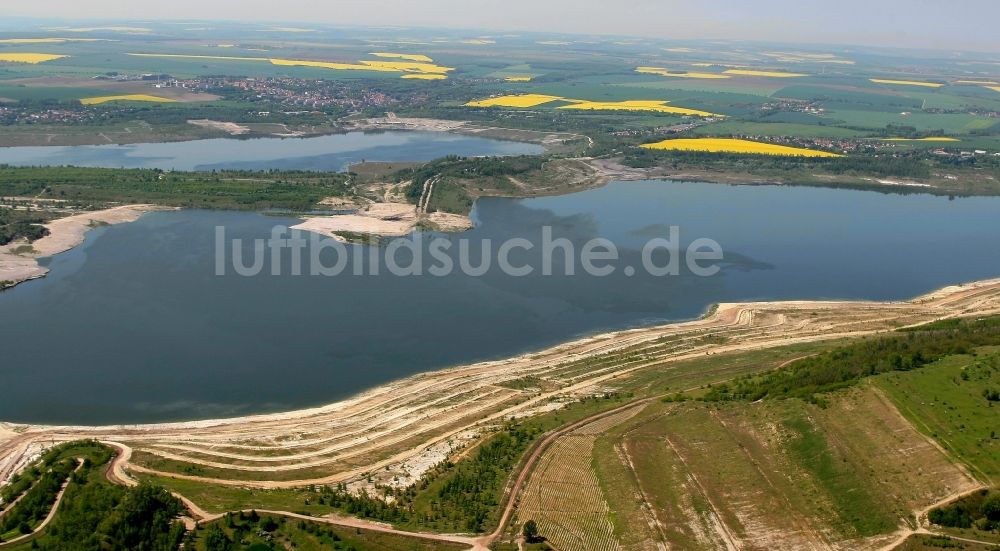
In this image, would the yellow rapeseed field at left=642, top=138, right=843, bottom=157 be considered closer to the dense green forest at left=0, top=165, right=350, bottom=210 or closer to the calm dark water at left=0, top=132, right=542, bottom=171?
the calm dark water at left=0, top=132, right=542, bottom=171

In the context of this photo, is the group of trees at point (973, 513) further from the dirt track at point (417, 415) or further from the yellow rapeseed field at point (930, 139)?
the yellow rapeseed field at point (930, 139)

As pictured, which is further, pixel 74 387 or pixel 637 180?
pixel 637 180

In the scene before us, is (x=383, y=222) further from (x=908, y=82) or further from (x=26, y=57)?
(x=908, y=82)

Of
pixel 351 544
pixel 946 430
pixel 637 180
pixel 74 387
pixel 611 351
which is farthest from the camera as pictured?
pixel 637 180

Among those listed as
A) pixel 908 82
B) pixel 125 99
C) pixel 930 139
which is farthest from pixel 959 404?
pixel 908 82

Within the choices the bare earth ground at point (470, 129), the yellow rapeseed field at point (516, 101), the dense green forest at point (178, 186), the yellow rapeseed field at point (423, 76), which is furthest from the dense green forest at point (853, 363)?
the yellow rapeseed field at point (423, 76)

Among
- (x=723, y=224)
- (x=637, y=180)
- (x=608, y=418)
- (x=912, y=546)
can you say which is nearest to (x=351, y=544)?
(x=608, y=418)

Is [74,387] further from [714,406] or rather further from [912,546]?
[912,546]

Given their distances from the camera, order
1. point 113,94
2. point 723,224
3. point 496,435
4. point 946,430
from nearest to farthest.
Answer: point 946,430, point 496,435, point 723,224, point 113,94
